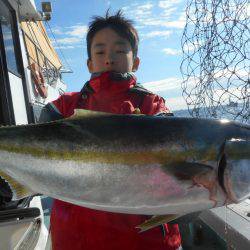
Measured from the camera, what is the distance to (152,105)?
8.68ft

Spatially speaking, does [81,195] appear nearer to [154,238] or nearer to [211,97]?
[154,238]

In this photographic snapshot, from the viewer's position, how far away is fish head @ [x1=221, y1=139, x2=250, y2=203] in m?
1.82

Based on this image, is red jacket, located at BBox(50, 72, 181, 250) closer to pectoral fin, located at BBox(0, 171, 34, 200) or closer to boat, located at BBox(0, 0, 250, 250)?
boat, located at BBox(0, 0, 250, 250)

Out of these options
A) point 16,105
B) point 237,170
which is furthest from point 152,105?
point 16,105

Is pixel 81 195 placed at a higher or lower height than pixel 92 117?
lower

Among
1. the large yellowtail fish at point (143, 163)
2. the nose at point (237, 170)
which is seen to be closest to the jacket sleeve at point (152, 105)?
the large yellowtail fish at point (143, 163)

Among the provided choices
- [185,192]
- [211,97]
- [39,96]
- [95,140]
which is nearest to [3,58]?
[211,97]

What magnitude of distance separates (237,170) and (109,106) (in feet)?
3.66

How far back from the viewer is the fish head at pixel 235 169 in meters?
1.82

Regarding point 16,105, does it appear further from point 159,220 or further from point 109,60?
point 159,220

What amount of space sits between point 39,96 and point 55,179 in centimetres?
793

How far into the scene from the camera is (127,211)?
1.89 metres

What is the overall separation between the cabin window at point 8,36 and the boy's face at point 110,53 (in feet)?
8.66

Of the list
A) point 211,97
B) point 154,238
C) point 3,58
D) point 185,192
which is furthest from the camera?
point 211,97
